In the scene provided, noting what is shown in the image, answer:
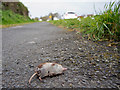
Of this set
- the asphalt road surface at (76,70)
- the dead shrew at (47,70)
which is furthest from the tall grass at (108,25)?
the dead shrew at (47,70)

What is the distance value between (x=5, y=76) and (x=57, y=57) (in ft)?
2.36

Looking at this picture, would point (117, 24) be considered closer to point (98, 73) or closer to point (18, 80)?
point (98, 73)

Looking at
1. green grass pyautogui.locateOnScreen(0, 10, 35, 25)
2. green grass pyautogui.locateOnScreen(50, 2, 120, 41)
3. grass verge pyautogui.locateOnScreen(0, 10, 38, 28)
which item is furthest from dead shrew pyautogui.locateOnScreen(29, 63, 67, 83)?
green grass pyautogui.locateOnScreen(0, 10, 35, 25)

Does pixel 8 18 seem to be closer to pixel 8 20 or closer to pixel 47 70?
pixel 8 20

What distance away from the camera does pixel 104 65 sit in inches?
56.3

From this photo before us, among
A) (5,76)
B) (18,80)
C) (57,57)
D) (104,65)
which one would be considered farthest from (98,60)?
(5,76)

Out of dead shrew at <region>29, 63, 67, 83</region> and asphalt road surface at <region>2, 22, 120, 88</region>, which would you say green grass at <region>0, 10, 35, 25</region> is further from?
dead shrew at <region>29, 63, 67, 83</region>

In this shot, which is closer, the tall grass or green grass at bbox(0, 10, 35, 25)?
the tall grass

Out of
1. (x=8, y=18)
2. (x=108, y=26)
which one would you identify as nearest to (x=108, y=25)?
(x=108, y=26)

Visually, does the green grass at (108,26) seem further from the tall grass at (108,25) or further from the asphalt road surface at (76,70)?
the asphalt road surface at (76,70)

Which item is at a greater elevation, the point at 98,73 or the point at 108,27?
the point at 108,27

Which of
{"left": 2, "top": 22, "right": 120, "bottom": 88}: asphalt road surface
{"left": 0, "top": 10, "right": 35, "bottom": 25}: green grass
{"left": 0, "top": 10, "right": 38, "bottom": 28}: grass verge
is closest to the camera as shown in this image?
{"left": 2, "top": 22, "right": 120, "bottom": 88}: asphalt road surface

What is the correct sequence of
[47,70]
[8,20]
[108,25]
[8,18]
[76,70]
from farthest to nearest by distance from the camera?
[8,18], [8,20], [108,25], [76,70], [47,70]

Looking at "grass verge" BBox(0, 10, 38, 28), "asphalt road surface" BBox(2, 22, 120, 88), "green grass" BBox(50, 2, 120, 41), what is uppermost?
"grass verge" BBox(0, 10, 38, 28)
